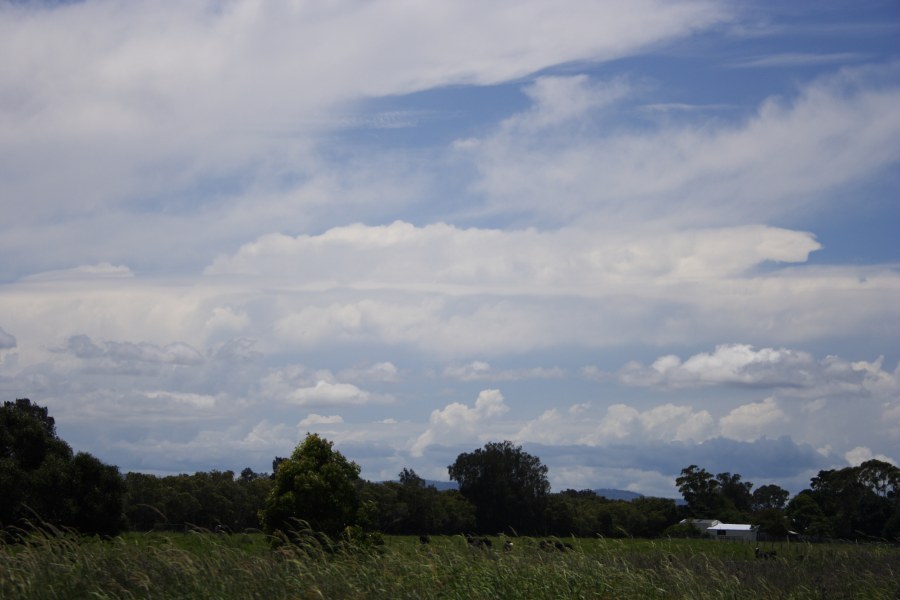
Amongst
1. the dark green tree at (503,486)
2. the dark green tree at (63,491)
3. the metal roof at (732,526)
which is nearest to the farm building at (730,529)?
the metal roof at (732,526)

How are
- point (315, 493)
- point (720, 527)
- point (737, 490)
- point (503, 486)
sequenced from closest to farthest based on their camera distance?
point (315, 493)
point (503, 486)
point (720, 527)
point (737, 490)

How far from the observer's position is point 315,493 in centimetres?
3450

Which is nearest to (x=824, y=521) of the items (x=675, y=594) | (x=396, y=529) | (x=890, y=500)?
(x=890, y=500)

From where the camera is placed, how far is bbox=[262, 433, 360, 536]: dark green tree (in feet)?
113

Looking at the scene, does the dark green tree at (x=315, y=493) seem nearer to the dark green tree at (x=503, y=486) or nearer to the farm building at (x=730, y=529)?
the dark green tree at (x=503, y=486)

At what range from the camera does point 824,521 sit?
68500 millimetres

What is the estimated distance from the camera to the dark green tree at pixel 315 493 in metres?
34.5

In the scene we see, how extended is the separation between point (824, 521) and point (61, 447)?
5128cm

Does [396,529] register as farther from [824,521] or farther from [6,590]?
[6,590]

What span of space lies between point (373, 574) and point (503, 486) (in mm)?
55339

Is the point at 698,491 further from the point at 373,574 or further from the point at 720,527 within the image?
the point at 373,574

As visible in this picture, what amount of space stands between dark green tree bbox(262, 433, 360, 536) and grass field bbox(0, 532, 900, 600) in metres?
15.3

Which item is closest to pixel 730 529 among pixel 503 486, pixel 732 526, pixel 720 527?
pixel 720 527

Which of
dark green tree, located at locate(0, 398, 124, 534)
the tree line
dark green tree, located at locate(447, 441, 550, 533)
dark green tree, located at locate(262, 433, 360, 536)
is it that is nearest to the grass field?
Result: the tree line
